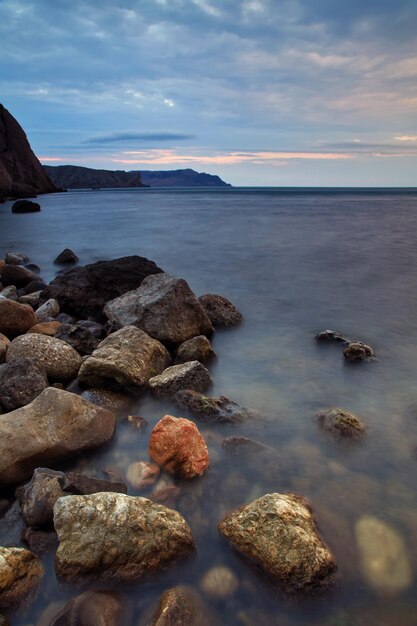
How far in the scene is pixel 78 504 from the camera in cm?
344

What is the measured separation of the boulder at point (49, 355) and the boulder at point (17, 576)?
2.95 meters

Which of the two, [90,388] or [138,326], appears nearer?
[90,388]

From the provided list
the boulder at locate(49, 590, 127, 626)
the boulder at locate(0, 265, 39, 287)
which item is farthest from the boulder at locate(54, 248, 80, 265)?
the boulder at locate(49, 590, 127, 626)

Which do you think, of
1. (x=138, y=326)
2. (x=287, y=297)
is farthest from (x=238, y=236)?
(x=138, y=326)

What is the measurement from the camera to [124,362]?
586 centimetres

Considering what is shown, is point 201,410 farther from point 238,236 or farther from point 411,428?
point 238,236

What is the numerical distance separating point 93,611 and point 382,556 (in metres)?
2.16

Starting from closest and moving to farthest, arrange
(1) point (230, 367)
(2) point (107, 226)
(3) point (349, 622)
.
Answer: (3) point (349, 622)
(1) point (230, 367)
(2) point (107, 226)

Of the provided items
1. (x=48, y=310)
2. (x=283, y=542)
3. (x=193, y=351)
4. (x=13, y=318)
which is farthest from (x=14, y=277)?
(x=283, y=542)

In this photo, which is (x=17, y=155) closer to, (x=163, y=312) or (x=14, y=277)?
(x=14, y=277)

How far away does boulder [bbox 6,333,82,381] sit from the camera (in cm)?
598

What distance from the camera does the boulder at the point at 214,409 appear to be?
5371 millimetres

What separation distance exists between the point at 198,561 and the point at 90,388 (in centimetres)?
293

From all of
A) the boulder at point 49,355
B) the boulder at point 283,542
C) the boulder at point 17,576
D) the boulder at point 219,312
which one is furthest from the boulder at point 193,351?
the boulder at point 17,576
